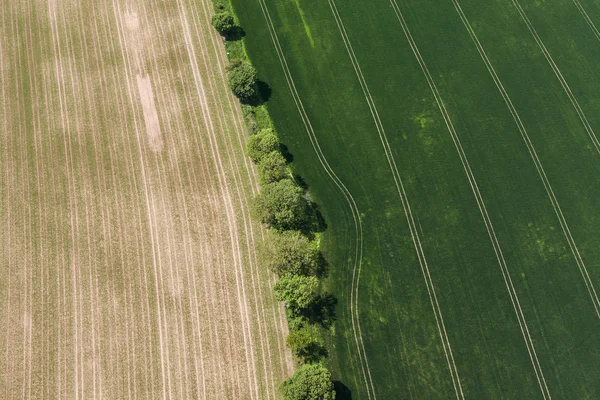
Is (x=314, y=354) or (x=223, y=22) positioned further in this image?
(x=223, y=22)

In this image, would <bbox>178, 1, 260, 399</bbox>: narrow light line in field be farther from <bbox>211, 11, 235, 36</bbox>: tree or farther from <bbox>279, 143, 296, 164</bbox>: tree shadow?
<bbox>279, 143, 296, 164</bbox>: tree shadow

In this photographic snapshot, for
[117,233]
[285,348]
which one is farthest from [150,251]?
[285,348]

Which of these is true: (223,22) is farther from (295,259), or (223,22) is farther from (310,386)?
(310,386)

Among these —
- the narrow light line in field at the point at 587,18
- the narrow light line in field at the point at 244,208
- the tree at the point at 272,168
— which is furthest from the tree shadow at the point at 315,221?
the narrow light line in field at the point at 587,18

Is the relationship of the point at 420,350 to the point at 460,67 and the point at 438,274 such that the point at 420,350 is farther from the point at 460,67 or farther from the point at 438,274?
the point at 460,67

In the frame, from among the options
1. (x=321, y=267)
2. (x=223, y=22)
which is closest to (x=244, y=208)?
(x=321, y=267)

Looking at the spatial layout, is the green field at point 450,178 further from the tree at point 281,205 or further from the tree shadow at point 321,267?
the tree at point 281,205
